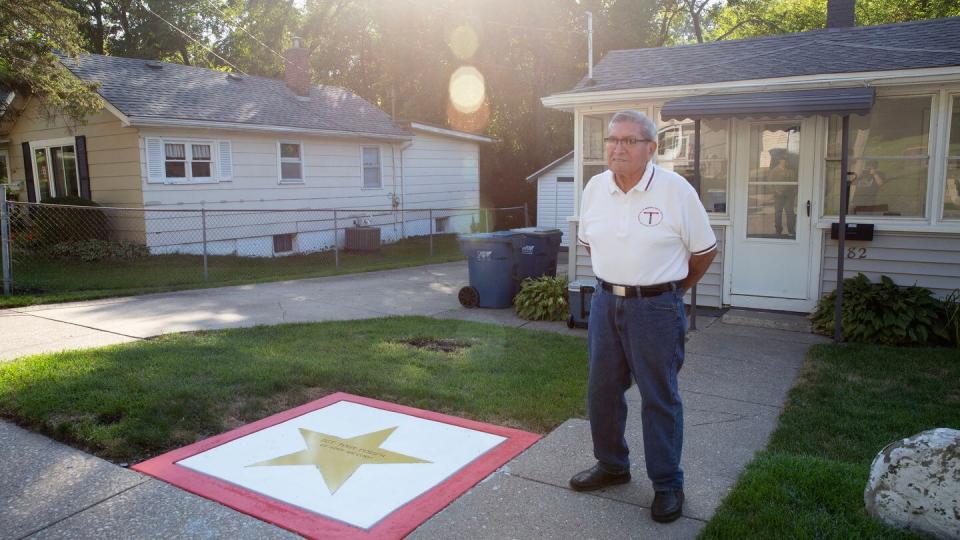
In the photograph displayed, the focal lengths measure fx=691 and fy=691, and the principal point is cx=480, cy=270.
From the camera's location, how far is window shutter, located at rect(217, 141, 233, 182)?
1577 centimetres

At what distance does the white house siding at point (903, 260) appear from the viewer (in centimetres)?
759

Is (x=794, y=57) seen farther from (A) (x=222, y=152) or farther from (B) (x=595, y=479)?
(A) (x=222, y=152)

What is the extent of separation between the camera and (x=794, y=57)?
8.67 meters

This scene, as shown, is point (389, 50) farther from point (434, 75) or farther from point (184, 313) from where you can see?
point (184, 313)

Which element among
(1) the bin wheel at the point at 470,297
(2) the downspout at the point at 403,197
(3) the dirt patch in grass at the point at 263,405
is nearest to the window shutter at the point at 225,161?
(2) the downspout at the point at 403,197

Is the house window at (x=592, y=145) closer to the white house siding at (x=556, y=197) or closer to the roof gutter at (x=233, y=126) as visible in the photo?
the roof gutter at (x=233, y=126)

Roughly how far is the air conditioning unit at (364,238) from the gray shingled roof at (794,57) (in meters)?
9.06

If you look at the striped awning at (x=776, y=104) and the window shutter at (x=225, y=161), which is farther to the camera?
the window shutter at (x=225, y=161)

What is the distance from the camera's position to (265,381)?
5.60 metres

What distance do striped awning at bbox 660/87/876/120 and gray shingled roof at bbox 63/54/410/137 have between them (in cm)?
1092

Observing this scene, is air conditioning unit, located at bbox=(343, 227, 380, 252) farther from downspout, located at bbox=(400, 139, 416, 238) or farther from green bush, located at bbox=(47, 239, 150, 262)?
green bush, located at bbox=(47, 239, 150, 262)

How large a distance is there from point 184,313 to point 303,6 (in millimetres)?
28466

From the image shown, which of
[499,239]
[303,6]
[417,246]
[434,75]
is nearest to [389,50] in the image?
[434,75]

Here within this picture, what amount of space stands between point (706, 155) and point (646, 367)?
20.5 ft
